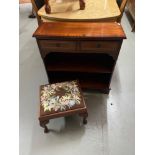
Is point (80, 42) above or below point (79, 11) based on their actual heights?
below

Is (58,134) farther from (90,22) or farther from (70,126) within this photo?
(90,22)

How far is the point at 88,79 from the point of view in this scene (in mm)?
1744

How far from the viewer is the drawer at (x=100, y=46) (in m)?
1.25

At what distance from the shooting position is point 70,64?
1.60 metres

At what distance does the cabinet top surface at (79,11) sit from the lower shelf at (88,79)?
1.93 feet

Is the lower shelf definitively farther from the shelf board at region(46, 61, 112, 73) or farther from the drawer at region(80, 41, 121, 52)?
the drawer at region(80, 41, 121, 52)

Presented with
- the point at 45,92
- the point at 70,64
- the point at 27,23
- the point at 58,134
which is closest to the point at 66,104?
the point at 45,92

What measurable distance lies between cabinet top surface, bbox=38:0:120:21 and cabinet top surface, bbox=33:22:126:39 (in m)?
0.16

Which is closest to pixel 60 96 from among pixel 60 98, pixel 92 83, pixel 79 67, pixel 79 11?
pixel 60 98

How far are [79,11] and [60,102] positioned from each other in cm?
95

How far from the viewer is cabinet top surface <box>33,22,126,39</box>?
121 centimetres

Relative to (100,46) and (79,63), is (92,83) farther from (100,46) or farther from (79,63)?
(100,46)

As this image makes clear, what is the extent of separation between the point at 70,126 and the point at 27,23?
242 cm

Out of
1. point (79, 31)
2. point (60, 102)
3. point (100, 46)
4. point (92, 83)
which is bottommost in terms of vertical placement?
point (92, 83)
